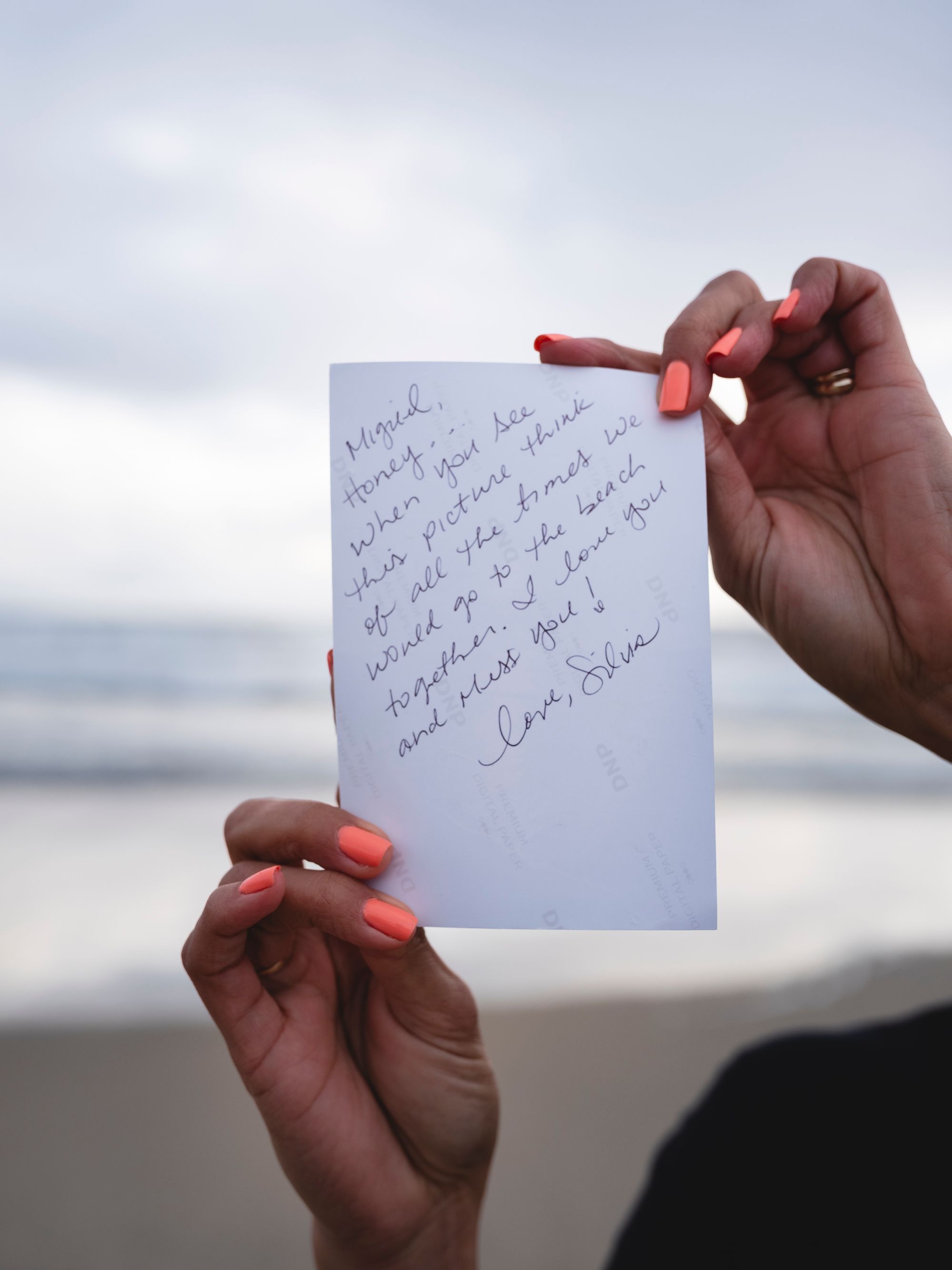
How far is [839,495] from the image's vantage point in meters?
1.08

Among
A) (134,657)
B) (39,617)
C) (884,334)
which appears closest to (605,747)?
(884,334)

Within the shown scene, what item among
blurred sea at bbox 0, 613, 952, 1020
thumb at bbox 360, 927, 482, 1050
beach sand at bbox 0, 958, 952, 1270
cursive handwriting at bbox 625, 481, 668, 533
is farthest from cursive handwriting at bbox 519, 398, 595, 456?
blurred sea at bbox 0, 613, 952, 1020

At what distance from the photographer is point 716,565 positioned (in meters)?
1.10

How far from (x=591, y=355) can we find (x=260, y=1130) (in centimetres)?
231

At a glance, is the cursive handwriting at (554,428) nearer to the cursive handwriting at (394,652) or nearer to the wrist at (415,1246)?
the cursive handwriting at (394,652)

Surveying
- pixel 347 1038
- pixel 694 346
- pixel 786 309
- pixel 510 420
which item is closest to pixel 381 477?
pixel 510 420

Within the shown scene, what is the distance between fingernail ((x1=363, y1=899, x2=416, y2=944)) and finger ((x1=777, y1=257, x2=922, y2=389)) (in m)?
0.86

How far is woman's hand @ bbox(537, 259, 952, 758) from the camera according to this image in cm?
95

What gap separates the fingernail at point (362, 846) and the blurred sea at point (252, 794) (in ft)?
6.62

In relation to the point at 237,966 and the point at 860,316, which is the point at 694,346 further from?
the point at 237,966

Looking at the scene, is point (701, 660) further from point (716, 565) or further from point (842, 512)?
point (842, 512)

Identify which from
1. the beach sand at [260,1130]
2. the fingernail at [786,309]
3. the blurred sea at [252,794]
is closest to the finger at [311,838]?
the fingernail at [786,309]

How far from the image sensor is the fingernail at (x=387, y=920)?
31.6 inches

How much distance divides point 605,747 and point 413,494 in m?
0.37
